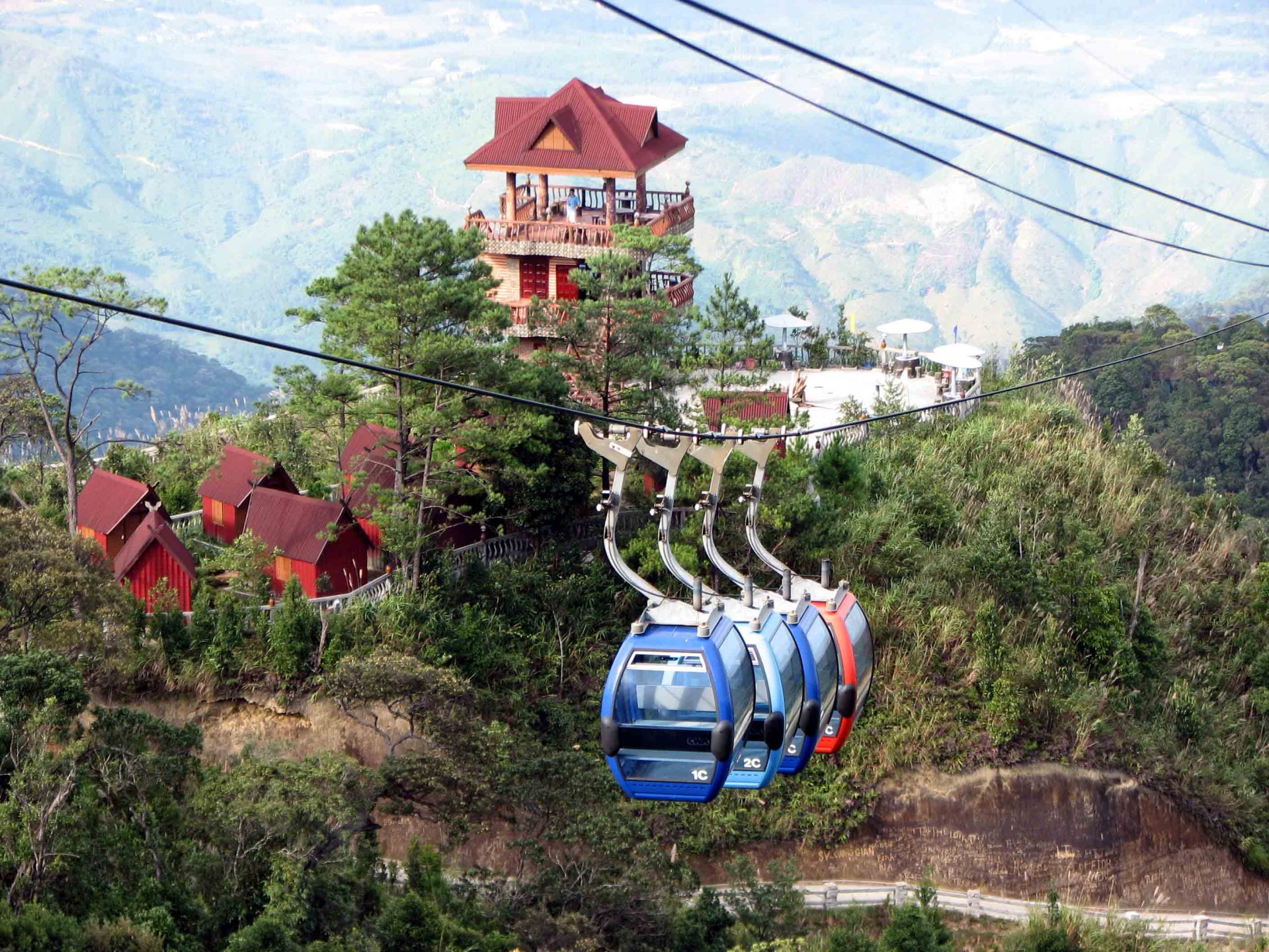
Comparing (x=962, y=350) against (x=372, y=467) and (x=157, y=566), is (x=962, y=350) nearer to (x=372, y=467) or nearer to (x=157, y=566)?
(x=372, y=467)

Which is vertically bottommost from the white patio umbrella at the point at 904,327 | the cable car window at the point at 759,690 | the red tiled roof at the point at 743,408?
the cable car window at the point at 759,690

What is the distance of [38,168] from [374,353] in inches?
6236

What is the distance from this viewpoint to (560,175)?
31.8 metres

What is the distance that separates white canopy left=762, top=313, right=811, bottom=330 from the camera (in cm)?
3853

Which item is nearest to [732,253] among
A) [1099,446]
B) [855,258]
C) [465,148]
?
[855,258]

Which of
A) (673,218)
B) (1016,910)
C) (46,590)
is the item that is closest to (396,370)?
(46,590)

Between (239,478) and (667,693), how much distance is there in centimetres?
1355

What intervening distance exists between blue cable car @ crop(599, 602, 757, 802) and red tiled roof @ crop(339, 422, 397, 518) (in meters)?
10.3

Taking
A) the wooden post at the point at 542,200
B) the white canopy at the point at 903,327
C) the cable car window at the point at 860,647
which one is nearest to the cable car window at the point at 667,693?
the cable car window at the point at 860,647

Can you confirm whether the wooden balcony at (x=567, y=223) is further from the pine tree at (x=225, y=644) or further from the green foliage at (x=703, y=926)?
the green foliage at (x=703, y=926)

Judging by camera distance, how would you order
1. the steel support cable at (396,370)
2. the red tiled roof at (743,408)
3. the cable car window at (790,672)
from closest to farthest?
1. the steel support cable at (396,370)
2. the cable car window at (790,672)
3. the red tiled roof at (743,408)

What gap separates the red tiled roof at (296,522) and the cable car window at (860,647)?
959 cm

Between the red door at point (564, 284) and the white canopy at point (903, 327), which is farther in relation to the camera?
the white canopy at point (903, 327)

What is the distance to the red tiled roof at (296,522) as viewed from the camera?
24.3 meters
